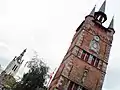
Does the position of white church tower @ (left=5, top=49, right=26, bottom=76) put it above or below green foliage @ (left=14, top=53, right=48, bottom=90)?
above

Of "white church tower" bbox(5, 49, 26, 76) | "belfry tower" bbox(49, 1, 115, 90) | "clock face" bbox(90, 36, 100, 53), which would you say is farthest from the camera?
"white church tower" bbox(5, 49, 26, 76)

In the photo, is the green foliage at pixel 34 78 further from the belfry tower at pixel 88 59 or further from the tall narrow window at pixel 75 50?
the tall narrow window at pixel 75 50

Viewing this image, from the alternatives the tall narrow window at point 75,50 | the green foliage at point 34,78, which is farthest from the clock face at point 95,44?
the green foliage at point 34,78

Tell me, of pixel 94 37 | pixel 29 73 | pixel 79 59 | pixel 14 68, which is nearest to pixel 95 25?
pixel 94 37

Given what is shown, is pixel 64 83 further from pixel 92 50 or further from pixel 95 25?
pixel 95 25

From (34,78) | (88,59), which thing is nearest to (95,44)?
(88,59)

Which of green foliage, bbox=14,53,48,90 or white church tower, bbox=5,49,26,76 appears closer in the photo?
green foliage, bbox=14,53,48,90

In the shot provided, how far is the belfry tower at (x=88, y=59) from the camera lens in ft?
90.0

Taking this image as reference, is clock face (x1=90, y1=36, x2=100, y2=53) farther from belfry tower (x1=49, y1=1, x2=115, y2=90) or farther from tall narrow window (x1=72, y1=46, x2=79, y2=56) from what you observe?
tall narrow window (x1=72, y1=46, x2=79, y2=56)

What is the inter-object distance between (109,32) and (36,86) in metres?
12.7

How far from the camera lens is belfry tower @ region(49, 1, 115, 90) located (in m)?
27.4

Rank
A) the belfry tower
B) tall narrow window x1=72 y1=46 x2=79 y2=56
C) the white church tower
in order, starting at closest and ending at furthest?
the belfry tower, tall narrow window x1=72 y1=46 x2=79 y2=56, the white church tower

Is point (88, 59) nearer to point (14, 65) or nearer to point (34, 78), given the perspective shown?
point (34, 78)

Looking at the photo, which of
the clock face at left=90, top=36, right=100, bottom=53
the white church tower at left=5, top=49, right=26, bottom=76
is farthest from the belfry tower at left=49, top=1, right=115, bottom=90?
the white church tower at left=5, top=49, right=26, bottom=76
